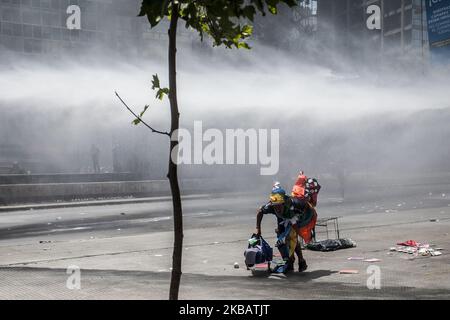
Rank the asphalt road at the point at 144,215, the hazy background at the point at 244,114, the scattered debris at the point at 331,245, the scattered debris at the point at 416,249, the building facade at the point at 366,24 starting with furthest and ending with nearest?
1. the building facade at the point at 366,24
2. the hazy background at the point at 244,114
3. the asphalt road at the point at 144,215
4. the scattered debris at the point at 331,245
5. the scattered debris at the point at 416,249

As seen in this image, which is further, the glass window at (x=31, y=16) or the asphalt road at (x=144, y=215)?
the glass window at (x=31, y=16)

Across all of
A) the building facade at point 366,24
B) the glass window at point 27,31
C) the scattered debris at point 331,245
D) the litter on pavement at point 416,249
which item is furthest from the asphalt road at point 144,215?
the building facade at point 366,24

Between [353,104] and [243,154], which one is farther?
[353,104]

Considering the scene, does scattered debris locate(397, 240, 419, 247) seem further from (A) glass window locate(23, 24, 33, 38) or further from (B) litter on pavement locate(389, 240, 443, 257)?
(A) glass window locate(23, 24, 33, 38)

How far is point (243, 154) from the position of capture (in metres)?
33.8

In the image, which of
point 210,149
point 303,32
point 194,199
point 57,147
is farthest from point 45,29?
point 194,199

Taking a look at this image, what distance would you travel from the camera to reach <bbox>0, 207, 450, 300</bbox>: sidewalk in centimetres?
781

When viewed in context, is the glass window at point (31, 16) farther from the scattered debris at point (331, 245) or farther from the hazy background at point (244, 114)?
the scattered debris at point (331, 245)

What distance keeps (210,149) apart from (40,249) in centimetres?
2325

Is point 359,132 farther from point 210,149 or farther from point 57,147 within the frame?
point 57,147

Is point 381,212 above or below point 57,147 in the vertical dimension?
below

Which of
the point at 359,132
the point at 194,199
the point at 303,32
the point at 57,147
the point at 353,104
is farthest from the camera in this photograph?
the point at 303,32

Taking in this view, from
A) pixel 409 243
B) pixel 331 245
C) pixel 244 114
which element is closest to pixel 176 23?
pixel 331 245

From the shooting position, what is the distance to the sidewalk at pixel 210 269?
781 cm
